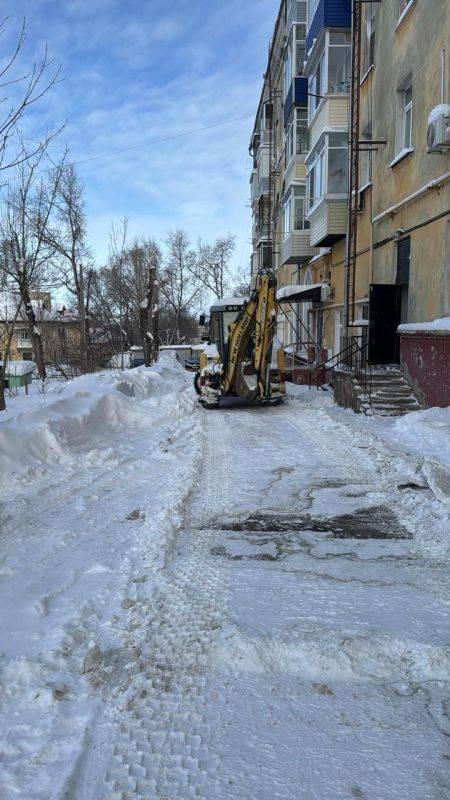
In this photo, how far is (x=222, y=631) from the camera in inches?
125

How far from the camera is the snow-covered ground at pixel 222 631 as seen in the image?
2246 millimetres

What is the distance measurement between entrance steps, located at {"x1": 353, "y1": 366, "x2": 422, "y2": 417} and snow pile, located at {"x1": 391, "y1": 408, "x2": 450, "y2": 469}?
1.23 metres

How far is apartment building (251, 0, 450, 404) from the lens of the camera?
10.5 meters

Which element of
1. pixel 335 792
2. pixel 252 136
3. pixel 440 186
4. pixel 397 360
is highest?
pixel 252 136

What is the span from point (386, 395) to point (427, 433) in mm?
2923

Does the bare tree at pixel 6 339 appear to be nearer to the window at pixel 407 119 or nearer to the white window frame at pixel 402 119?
the white window frame at pixel 402 119

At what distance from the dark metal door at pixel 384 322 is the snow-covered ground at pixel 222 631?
6.83 meters

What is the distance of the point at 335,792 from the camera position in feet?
6.93

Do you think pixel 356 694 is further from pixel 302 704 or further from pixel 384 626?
pixel 384 626

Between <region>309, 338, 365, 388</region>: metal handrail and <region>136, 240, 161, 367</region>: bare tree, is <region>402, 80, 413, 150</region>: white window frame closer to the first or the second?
<region>309, 338, 365, 388</region>: metal handrail

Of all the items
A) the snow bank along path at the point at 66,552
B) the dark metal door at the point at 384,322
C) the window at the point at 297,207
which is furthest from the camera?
the window at the point at 297,207

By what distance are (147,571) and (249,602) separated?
0.86m

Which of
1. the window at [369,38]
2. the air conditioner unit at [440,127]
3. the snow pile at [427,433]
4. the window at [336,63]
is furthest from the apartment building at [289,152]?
the snow pile at [427,433]

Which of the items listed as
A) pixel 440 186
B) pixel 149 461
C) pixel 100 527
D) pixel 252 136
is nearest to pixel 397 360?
pixel 440 186
